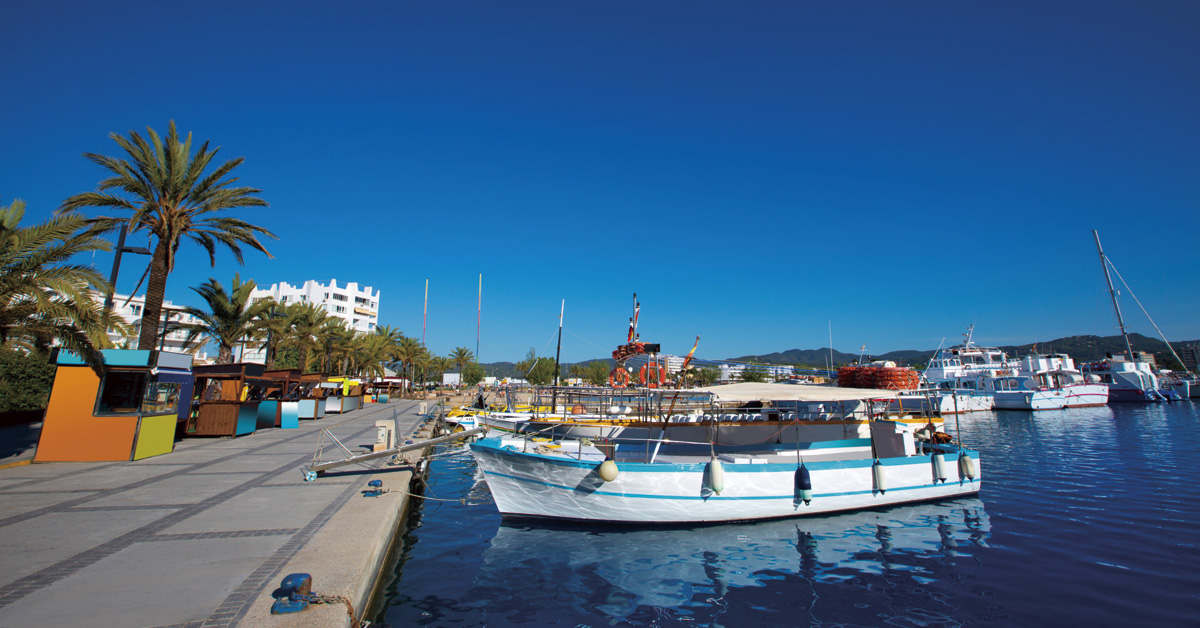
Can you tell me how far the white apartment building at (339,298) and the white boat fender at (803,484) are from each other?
91.3m

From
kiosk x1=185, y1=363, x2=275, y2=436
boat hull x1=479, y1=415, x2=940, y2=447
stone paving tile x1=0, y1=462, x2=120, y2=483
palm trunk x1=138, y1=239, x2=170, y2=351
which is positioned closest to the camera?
stone paving tile x1=0, y1=462, x2=120, y2=483

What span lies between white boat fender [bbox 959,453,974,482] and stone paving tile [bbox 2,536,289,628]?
48.6 feet

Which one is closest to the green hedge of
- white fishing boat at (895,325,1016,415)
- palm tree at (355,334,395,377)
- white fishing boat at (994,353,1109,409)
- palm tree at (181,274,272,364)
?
palm tree at (181,274,272,364)

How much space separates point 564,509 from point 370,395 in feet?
159

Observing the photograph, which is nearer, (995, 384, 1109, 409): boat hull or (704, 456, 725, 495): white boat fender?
(704, 456, 725, 495): white boat fender

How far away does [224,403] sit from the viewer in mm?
18938

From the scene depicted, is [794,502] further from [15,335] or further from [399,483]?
[15,335]

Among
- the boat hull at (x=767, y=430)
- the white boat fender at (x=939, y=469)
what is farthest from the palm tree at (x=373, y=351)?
the white boat fender at (x=939, y=469)

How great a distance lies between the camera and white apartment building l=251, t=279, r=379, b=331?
91500mm

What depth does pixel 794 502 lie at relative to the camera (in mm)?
10680

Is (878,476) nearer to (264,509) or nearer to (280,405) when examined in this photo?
(264,509)

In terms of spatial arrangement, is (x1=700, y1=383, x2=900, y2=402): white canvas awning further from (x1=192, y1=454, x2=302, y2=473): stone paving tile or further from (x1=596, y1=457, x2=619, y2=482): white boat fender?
(x1=192, y1=454, x2=302, y2=473): stone paving tile

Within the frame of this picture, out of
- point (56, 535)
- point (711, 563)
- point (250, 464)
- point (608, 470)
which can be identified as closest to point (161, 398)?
point (250, 464)

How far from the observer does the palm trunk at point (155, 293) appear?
53.9ft
